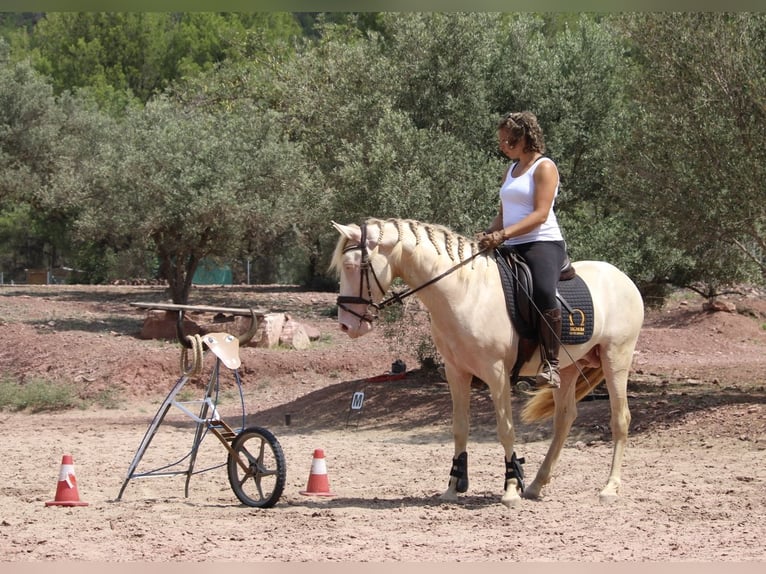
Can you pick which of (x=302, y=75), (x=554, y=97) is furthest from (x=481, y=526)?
(x=302, y=75)

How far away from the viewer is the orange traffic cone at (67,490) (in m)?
7.56

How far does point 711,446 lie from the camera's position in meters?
10.3

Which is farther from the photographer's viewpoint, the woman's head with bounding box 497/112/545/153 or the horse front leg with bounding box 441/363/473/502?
the horse front leg with bounding box 441/363/473/502

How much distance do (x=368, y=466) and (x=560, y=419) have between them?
2.37 metres

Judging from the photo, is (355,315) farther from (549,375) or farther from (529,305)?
(549,375)

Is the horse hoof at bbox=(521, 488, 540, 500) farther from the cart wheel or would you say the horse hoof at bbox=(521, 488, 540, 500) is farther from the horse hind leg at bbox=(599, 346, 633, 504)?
the cart wheel

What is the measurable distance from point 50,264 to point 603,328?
44.6 meters

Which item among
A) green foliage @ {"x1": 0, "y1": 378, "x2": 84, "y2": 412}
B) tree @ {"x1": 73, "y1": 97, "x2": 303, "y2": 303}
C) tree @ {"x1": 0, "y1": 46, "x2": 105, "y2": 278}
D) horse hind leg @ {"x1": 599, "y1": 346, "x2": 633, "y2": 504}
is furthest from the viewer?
tree @ {"x1": 0, "y1": 46, "x2": 105, "y2": 278}

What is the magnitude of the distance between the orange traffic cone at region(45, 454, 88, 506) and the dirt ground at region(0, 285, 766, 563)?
0.51ft

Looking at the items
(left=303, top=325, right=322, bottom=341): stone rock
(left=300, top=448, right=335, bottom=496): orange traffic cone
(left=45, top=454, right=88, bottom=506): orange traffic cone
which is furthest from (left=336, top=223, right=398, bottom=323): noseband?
(left=303, top=325, right=322, bottom=341): stone rock

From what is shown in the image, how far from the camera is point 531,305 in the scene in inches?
296

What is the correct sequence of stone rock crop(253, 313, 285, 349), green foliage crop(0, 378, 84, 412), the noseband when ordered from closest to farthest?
the noseband < green foliage crop(0, 378, 84, 412) < stone rock crop(253, 313, 285, 349)

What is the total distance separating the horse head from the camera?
23.9 ft

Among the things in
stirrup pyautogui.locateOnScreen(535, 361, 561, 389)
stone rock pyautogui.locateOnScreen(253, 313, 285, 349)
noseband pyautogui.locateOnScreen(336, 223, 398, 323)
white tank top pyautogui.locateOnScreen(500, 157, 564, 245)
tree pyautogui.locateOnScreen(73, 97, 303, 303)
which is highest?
tree pyautogui.locateOnScreen(73, 97, 303, 303)
